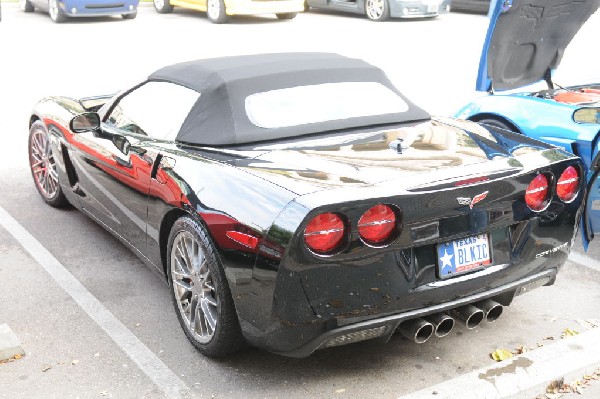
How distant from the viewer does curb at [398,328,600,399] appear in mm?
3611

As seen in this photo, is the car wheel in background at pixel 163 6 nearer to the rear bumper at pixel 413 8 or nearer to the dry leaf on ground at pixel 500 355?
the rear bumper at pixel 413 8

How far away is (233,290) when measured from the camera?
3652 millimetres

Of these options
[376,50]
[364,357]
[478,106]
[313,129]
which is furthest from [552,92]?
[376,50]

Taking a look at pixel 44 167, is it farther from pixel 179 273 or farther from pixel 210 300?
pixel 210 300

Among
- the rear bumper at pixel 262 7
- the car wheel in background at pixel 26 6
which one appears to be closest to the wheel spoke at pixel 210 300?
the rear bumper at pixel 262 7

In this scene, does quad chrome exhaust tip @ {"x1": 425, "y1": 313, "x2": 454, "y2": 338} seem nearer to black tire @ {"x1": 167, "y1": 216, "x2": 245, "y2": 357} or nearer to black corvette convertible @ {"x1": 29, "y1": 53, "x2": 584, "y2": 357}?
black corvette convertible @ {"x1": 29, "y1": 53, "x2": 584, "y2": 357}

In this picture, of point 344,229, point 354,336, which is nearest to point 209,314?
point 354,336

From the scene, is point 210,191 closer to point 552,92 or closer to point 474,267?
point 474,267

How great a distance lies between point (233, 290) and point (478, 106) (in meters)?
3.23

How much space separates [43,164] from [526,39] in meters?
3.94

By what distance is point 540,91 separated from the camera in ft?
21.4

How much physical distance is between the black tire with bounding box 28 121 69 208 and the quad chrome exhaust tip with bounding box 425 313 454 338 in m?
3.40

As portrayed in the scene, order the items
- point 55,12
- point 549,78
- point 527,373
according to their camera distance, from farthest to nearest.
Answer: point 55,12
point 549,78
point 527,373

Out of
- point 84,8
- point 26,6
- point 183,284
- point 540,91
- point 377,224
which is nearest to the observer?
point 377,224
